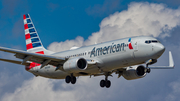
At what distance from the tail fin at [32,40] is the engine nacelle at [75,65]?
520 inches

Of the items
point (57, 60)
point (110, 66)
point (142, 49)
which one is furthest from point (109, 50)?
point (57, 60)

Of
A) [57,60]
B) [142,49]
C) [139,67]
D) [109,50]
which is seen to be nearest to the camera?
[142,49]

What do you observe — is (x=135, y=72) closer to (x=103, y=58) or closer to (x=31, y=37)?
(x=103, y=58)

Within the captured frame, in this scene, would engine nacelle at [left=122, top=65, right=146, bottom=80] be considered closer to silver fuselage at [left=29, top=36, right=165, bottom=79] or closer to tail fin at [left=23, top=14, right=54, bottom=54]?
silver fuselage at [left=29, top=36, right=165, bottom=79]

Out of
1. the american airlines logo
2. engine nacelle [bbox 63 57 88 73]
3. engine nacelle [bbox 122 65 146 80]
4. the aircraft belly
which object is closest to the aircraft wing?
engine nacelle [bbox 63 57 88 73]

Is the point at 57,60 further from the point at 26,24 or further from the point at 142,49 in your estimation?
the point at 26,24

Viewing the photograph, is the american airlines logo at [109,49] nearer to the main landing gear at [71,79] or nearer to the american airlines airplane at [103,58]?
the american airlines airplane at [103,58]

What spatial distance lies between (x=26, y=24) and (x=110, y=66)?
25498mm

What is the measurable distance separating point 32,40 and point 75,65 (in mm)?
19253

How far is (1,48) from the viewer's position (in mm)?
38688

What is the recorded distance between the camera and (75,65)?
132 feet

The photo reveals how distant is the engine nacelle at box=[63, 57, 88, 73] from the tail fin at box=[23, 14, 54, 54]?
43.4 ft

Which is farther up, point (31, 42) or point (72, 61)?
point (31, 42)

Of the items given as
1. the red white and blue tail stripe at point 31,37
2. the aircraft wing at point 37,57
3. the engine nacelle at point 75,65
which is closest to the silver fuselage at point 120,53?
the engine nacelle at point 75,65
